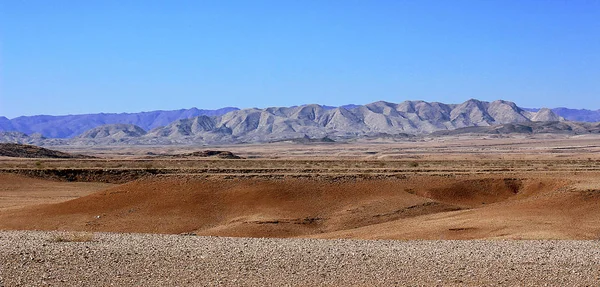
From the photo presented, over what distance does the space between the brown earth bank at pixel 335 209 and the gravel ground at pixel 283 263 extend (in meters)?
5.53

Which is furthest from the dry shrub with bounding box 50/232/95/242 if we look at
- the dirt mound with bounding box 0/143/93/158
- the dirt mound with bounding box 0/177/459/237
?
the dirt mound with bounding box 0/143/93/158

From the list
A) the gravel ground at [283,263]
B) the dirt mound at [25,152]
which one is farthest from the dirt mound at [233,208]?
the dirt mound at [25,152]

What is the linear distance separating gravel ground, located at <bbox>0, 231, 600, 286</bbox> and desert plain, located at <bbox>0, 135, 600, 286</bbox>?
4cm

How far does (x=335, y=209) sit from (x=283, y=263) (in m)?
15.9

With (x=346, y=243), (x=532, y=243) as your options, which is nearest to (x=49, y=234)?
(x=346, y=243)

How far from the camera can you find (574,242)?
18.6m

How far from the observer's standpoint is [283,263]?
14.8m

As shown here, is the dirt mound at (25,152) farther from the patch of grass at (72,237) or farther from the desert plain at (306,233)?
the patch of grass at (72,237)

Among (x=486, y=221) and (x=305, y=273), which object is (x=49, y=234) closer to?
(x=305, y=273)

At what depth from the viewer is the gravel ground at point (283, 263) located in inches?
523

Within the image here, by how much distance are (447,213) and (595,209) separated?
5.42 metres

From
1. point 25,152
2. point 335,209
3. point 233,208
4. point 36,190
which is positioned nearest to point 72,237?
point 233,208

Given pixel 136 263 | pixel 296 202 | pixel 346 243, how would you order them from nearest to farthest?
1. pixel 136 263
2. pixel 346 243
3. pixel 296 202

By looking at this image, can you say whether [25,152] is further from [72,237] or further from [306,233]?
[72,237]
